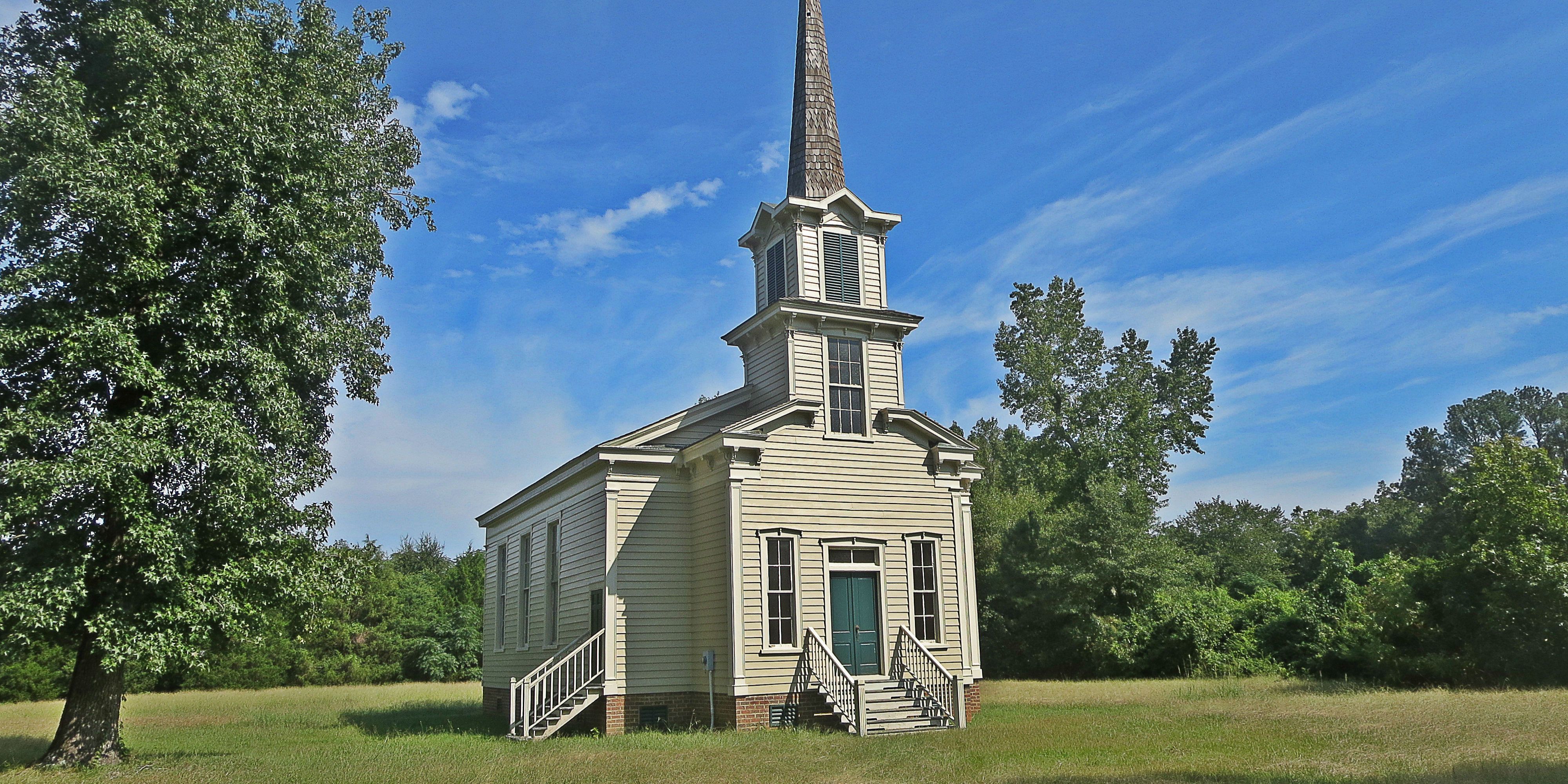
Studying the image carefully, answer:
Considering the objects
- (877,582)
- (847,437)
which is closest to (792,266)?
(847,437)

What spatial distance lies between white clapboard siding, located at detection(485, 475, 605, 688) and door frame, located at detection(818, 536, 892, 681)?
4.11 metres

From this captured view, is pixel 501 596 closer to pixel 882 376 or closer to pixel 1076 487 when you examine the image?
pixel 882 376

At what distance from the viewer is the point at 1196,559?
38594 mm

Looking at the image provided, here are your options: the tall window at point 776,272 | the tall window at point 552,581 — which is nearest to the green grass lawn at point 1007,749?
the tall window at point 552,581

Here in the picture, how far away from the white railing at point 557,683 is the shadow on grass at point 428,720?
1306 millimetres

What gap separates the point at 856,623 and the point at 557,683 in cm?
547

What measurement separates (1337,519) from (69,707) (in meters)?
59.9

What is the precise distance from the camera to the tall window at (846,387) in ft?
64.8

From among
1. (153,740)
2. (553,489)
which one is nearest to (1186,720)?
(553,489)

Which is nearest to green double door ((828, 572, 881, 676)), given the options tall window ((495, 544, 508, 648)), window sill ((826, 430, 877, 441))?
window sill ((826, 430, 877, 441))

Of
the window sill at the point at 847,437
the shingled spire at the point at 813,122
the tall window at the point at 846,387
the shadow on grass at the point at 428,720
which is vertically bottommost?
the shadow on grass at the point at 428,720

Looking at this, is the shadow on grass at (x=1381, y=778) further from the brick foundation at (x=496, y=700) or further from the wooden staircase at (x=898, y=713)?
the brick foundation at (x=496, y=700)

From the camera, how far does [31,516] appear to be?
13.1m

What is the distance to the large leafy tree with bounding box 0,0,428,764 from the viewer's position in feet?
42.4
